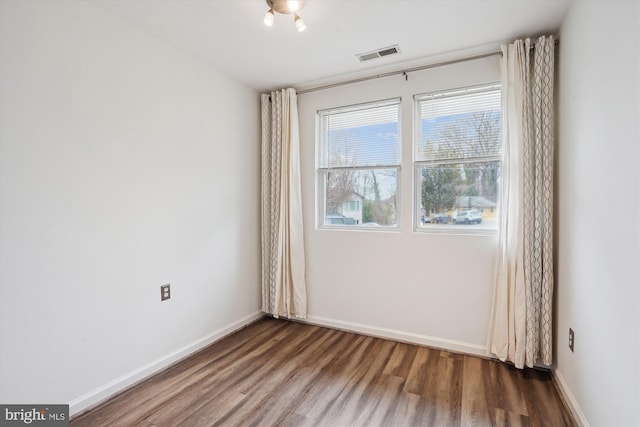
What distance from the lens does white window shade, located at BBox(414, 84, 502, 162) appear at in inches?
97.8

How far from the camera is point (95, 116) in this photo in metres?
1.90

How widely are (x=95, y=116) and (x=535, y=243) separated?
10.1 feet

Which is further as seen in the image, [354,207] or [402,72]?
[354,207]

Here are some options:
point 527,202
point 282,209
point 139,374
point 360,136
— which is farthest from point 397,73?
point 139,374

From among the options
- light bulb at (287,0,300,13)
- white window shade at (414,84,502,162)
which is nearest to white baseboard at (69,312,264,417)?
white window shade at (414,84,502,162)

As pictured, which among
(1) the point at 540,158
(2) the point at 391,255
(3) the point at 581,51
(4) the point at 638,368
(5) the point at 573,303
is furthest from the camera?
(2) the point at 391,255

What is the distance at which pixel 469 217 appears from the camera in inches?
102

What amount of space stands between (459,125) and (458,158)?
288 mm

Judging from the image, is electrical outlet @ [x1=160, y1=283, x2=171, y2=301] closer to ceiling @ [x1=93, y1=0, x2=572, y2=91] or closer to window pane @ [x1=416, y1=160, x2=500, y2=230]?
ceiling @ [x1=93, y1=0, x2=572, y2=91]

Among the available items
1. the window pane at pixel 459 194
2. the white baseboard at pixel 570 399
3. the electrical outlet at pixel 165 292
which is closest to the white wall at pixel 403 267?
the window pane at pixel 459 194

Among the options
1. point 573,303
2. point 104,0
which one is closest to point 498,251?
point 573,303

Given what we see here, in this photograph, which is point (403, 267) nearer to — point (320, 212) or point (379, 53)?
point (320, 212)

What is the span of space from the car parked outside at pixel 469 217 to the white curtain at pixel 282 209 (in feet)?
5.01

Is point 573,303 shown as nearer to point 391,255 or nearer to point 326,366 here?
point 391,255
